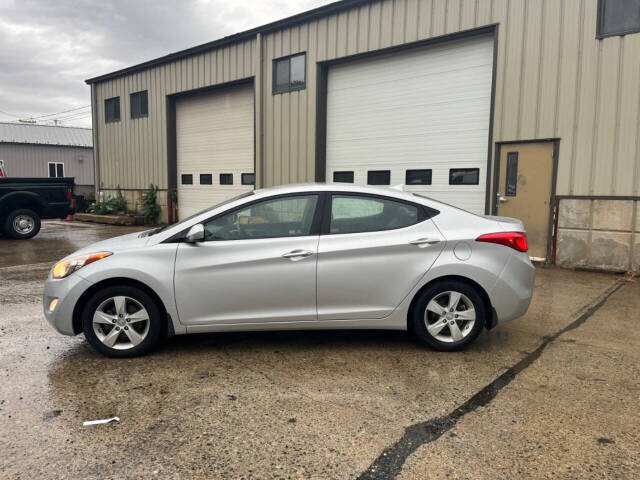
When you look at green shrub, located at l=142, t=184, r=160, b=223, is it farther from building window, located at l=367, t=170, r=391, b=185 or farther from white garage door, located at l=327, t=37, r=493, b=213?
building window, located at l=367, t=170, r=391, b=185

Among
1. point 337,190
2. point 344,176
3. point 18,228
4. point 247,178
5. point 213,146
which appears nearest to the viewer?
point 337,190

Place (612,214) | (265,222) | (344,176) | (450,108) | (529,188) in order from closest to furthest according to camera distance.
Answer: (265,222) < (612,214) < (529,188) < (450,108) < (344,176)

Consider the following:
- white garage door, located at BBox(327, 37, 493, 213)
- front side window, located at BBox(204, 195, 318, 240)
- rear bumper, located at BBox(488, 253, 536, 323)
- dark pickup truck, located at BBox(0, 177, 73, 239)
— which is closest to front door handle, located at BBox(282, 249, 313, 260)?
front side window, located at BBox(204, 195, 318, 240)

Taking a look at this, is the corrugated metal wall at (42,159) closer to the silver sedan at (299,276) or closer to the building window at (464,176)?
the building window at (464,176)

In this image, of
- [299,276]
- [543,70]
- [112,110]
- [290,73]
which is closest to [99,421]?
[299,276]

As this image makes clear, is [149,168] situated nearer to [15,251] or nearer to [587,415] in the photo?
[15,251]

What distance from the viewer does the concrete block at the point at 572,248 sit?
841cm

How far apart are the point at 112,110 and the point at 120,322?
668 inches

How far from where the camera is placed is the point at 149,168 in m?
17.3

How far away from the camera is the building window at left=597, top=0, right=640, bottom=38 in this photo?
25.3 ft

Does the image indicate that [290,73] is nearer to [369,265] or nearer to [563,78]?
[563,78]

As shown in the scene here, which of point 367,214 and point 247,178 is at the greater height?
point 247,178

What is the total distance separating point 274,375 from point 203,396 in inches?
23.1

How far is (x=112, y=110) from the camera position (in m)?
18.9
